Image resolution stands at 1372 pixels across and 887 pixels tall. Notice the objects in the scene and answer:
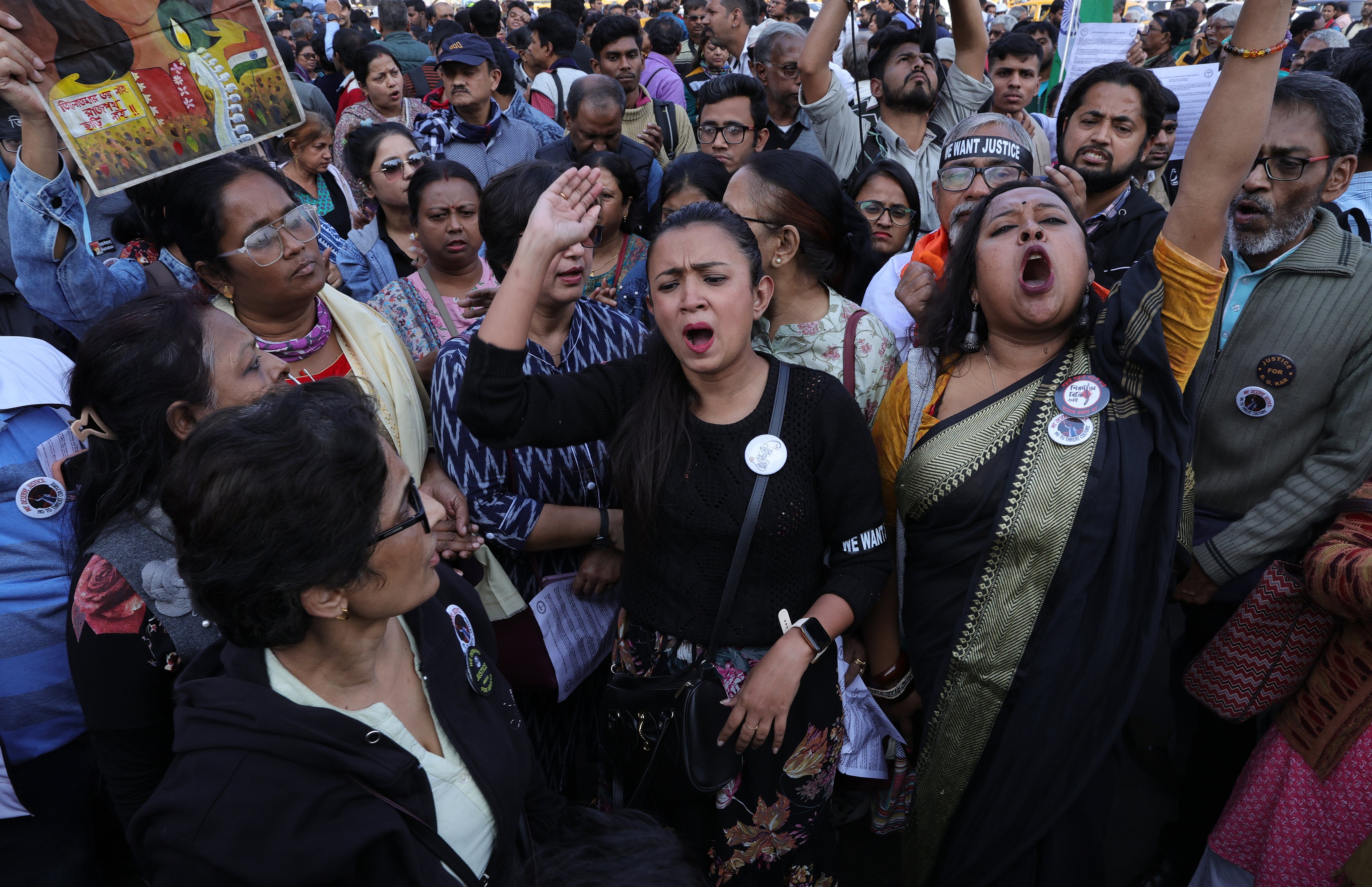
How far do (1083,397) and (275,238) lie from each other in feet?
7.49

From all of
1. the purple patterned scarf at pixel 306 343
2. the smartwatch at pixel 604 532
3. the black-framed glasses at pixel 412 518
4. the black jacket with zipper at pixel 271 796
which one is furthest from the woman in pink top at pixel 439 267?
the black jacket with zipper at pixel 271 796

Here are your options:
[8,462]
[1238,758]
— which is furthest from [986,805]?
[8,462]

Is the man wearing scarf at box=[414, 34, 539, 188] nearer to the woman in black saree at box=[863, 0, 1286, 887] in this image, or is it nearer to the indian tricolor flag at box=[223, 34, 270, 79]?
the indian tricolor flag at box=[223, 34, 270, 79]

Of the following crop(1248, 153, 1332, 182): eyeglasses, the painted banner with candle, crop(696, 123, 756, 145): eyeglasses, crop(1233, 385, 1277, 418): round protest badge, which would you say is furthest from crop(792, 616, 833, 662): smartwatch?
crop(696, 123, 756, 145): eyeglasses

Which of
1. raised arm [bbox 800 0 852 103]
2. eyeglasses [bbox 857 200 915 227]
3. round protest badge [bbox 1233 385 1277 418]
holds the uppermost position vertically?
raised arm [bbox 800 0 852 103]

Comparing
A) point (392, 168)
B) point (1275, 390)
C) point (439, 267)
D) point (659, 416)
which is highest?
point (392, 168)

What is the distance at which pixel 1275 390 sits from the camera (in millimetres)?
2449

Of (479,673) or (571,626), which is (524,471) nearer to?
(571,626)

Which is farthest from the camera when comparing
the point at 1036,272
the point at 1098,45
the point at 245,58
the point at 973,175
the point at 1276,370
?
the point at 1098,45

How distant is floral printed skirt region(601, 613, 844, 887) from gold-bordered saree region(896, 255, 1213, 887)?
14.4 inches

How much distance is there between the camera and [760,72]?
538 centimetres

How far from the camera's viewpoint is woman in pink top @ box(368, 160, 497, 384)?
301 cm

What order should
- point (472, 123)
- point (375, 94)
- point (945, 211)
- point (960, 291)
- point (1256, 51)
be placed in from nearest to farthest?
point (1256, 51)
point (960, 291)
point (945, 211)
point (472, 123)
point (375, 94)

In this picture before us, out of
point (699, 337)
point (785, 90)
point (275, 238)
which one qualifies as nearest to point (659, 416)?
point (699, 337)
